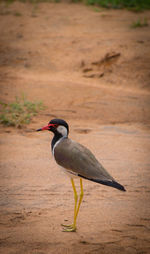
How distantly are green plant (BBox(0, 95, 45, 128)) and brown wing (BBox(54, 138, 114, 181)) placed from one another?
10.2ft

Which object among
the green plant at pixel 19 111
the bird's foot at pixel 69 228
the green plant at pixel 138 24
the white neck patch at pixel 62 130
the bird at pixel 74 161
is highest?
the green plant at pixel 138 24

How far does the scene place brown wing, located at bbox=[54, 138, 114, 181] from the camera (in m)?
3.25

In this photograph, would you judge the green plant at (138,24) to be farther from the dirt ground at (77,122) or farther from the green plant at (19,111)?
the green plant at (19,111)

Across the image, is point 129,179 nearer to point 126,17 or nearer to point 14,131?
point 14,131

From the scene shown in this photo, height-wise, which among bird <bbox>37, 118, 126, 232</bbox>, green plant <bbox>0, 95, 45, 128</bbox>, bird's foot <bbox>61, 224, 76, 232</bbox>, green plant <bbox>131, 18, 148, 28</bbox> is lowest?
green plant <bbox>0, 95, 45, 128</bbox>

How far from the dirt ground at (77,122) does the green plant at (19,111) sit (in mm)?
164

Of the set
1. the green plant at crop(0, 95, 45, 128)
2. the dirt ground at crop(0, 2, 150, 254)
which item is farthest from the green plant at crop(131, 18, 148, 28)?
the green plant at crop(0, 95, 45, 128)

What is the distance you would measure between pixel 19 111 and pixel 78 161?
3.74 m

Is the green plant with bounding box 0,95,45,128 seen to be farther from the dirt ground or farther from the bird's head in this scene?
the bird's head

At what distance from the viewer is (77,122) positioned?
6789mm

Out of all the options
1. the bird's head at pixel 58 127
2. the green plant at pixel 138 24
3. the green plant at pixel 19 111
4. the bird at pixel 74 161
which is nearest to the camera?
the bird at pixel 74 161

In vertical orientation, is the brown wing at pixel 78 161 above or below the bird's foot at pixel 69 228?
above

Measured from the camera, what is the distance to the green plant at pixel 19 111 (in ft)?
21.1

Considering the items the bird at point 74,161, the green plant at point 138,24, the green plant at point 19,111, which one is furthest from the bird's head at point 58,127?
the green plant at point 138,24
